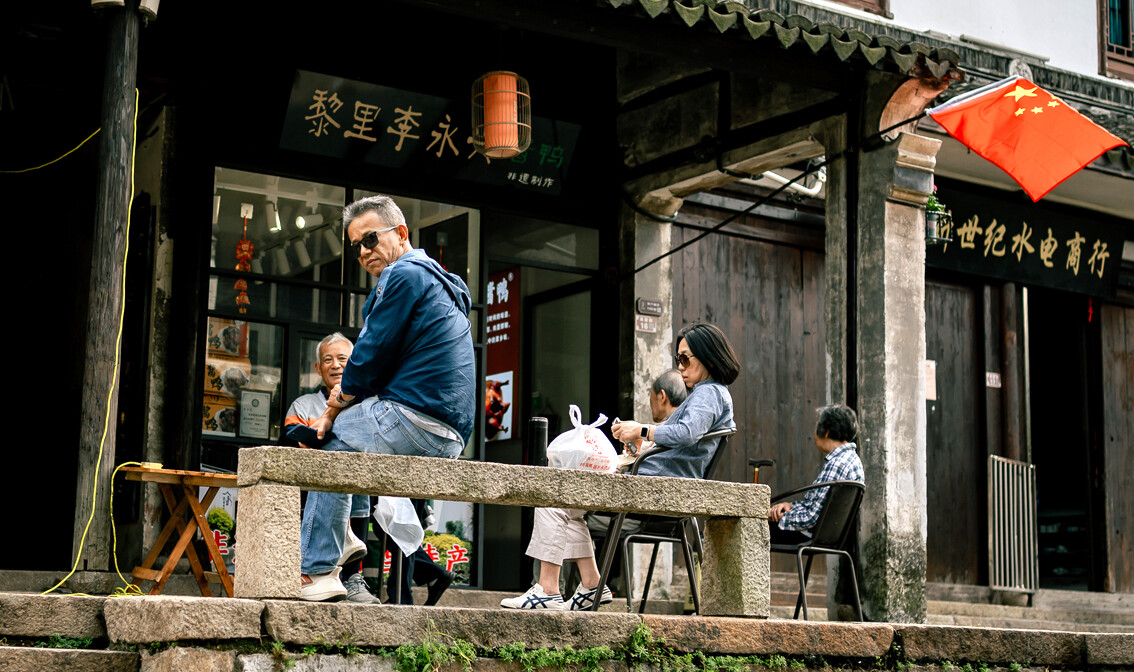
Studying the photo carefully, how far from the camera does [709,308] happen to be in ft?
33.8

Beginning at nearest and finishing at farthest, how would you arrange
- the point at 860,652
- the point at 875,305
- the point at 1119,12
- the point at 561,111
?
the point at 860,652 < the point at 875,305 < the point at 561,111 < the point at 1119,12

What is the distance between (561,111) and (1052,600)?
21.1 feet

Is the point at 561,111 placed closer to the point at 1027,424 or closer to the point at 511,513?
the point at 511,513

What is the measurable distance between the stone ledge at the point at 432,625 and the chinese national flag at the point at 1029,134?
4.38 metres

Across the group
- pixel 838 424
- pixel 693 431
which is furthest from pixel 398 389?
pixel 838 424

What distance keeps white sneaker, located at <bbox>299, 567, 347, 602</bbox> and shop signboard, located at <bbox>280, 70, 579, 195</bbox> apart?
4.29 meters

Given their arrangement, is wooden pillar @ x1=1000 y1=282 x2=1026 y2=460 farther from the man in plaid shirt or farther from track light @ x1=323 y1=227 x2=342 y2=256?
track light @ x1=323 y1=227 x2=342 y2=256

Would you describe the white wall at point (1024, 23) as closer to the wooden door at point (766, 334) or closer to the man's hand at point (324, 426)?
the wooden door at point (766, 334)

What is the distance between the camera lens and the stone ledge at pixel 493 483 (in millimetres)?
4199

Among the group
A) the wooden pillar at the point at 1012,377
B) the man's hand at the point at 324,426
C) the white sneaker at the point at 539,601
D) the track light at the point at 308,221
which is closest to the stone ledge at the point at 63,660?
the man's hand at the point at 324,426

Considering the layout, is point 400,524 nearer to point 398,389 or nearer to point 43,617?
point 398,389

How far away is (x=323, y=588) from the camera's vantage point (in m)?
4.83

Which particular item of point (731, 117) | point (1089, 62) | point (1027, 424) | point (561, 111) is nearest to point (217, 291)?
point (561, 111)

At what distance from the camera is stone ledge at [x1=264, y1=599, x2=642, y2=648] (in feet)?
13.3
